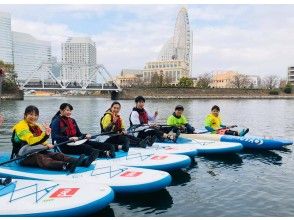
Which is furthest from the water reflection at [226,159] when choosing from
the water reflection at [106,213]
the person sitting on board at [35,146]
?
the water reflection at [106,213]

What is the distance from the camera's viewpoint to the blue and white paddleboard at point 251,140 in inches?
527

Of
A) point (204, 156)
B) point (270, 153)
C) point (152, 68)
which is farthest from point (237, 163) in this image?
point (152, 68)

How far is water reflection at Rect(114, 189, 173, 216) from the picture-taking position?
747cm

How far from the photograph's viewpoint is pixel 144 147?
11586mm

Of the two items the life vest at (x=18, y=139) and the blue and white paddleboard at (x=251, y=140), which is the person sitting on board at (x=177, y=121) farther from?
the life vest at (x=18, y=139)

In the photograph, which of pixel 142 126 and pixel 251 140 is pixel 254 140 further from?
pixel 142 126

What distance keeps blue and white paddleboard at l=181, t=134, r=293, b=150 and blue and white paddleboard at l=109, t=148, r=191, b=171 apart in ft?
13.1

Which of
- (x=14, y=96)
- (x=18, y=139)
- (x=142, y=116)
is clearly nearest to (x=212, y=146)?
(x=142, y=116)

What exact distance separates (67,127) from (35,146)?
143 centimetres

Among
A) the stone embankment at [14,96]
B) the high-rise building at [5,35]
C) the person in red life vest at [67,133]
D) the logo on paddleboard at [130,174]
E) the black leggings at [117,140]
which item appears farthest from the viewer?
the high-rise building at [5,35]

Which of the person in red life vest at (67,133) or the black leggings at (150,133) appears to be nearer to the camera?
the person in red life vest at (67,133)

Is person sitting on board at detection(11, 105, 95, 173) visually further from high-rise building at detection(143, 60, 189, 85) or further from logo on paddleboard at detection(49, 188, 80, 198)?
high-rise building at detection(143, 60, 189, 85)

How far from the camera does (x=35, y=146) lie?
8266 millimetres

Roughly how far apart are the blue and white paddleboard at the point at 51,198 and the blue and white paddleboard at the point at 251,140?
7532 millimetres
